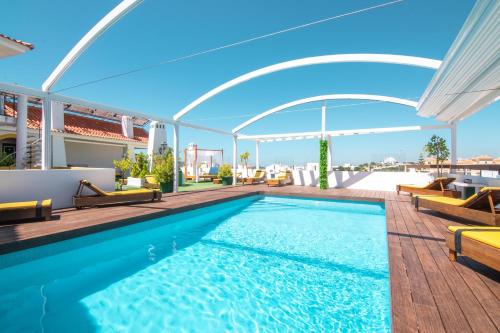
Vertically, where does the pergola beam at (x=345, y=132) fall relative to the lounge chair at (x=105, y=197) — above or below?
above

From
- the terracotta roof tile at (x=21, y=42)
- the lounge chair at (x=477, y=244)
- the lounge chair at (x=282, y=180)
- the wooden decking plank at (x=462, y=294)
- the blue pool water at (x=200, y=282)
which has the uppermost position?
the terracotta roof tile at (x=21, y=42)

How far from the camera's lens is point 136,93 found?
12727 millimetres

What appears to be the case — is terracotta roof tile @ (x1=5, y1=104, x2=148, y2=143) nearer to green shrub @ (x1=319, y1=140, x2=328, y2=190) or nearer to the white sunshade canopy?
green shrub @ (x1=319, y1=140, x2=328, y2=190)

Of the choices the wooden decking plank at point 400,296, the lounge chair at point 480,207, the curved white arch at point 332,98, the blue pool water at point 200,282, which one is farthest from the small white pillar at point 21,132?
the lounge chair at point 480,207

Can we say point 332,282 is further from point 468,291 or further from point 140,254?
point 140,254

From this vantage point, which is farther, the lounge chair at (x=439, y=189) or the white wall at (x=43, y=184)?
the lounge chair at (x=439, y=189)

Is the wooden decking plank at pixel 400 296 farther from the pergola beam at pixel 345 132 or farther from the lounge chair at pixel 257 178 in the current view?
the lounge chair at pixel 257 178

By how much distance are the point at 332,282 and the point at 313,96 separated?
912 centimetres

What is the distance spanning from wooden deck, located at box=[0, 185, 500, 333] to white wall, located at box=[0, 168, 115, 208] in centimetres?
78

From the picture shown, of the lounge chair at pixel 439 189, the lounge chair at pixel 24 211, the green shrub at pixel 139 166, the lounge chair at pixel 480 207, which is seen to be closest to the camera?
the lounge chair at pixel 480 207

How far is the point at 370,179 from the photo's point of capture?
12461 millimetres

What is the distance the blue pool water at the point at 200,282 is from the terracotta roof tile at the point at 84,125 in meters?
12.0

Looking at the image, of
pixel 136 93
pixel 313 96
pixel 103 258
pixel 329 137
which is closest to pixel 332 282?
pixel 103 258

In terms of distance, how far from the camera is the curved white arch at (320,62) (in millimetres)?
6136
